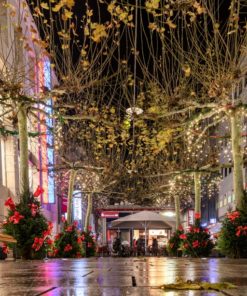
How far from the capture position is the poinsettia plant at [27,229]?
12.6 meters

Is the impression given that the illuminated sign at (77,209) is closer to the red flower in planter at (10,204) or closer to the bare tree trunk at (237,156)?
the bare tree trunk at (237,156)

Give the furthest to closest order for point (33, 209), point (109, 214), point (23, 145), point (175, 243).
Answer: point (109, 214)
point (175, 243)
point (23, 145)
point (33, 209)

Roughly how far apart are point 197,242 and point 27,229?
867 centimetres

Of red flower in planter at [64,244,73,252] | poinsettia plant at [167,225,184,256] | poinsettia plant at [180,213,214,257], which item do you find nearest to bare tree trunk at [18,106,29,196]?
red flower in planter at [64,244,73,252]

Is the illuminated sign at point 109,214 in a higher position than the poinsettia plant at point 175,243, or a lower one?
higher

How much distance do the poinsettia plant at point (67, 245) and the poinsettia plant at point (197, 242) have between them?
4085mm

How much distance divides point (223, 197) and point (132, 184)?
2200 cm

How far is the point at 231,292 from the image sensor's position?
3.35 metres

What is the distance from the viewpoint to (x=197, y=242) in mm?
19469

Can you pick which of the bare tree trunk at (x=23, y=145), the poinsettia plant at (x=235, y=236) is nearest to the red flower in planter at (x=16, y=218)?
the bare tree trunk at (x=23, y=145)

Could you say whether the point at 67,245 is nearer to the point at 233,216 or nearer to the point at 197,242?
the point at 197,242

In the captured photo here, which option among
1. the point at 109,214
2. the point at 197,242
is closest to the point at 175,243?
the point at 197,242

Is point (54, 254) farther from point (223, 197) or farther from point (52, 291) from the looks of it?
point (223, 197)

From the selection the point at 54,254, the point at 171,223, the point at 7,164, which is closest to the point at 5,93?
the point at 54,254
